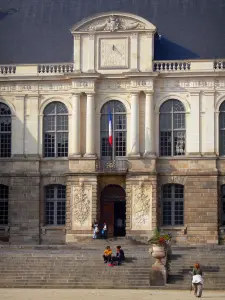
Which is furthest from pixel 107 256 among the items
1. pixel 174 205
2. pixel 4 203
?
pixel 4 203

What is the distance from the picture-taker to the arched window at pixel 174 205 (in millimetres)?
58281

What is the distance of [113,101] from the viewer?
59.3m

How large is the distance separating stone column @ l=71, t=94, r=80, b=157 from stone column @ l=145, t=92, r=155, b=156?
3922 millimetres

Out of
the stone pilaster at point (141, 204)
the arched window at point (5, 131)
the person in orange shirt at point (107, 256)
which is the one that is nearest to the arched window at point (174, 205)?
the stone pilaster at point (141, 204)

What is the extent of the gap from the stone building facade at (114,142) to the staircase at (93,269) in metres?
7.08

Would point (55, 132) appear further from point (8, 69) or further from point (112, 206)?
point (112, 206)

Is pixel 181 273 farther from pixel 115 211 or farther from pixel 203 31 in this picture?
pixel 203 31

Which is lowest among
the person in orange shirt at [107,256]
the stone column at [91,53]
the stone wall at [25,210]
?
the person in orange shirt at [107,256]

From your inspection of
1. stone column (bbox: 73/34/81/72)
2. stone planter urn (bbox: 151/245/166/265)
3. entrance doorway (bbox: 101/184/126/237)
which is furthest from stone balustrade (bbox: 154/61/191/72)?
stone planter urn (bbox: 151/245/166/265)

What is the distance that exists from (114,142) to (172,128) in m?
3.44

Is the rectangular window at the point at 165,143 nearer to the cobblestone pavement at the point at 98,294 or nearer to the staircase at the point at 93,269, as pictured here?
the staircase at the point at 93,269

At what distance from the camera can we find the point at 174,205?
5831cm

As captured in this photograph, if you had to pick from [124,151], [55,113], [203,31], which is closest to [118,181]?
[124,151]

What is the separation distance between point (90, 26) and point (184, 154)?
29.9ft
